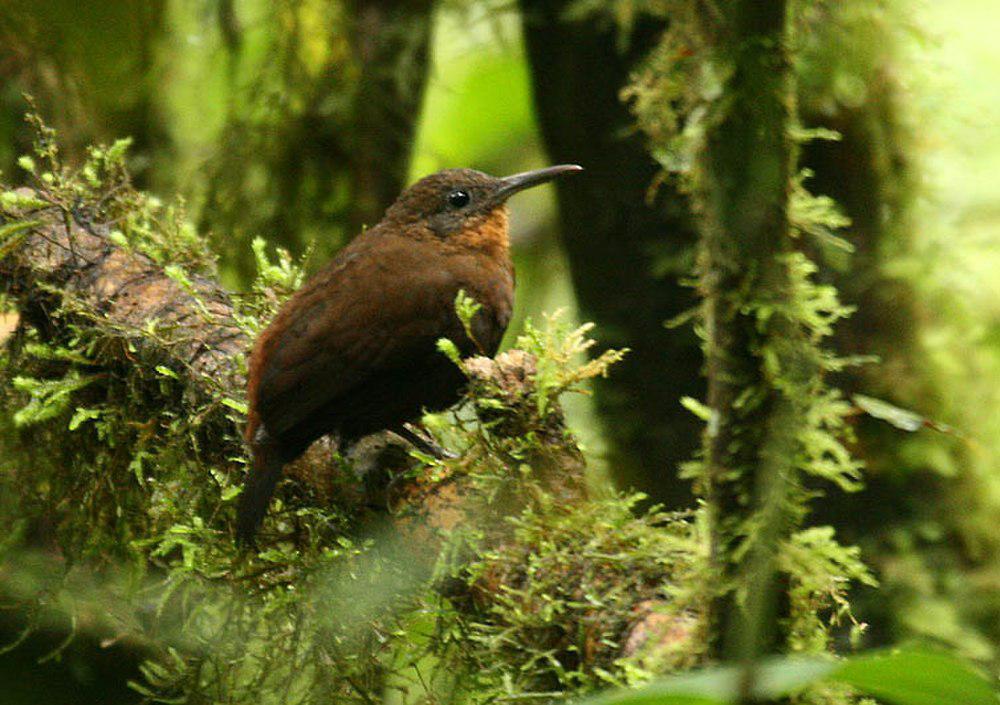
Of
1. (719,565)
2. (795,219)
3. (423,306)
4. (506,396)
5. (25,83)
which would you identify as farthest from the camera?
(25,83)

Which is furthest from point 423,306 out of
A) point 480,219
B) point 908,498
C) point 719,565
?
point 908,498

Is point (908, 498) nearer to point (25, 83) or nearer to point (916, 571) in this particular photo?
point (916, 571)

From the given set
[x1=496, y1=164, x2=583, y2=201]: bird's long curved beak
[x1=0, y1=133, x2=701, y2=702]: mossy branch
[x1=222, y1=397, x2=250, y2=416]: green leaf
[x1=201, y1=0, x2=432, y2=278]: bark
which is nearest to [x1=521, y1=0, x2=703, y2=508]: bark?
[x1=201, y1=0, x2=432, y2=278]: bark

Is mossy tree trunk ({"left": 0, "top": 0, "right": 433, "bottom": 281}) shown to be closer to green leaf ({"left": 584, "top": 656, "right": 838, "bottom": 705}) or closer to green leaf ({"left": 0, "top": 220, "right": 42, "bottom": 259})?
green leaf ({"left": 0, "top": 220, "right": 42, "bottom": 259})

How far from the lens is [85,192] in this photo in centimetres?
279

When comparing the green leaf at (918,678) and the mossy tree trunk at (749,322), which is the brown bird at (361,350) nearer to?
the mossy tree trunk at (749,322)

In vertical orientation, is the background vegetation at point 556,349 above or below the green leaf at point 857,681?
below

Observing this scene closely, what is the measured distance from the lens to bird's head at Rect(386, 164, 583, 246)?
2869 millimetres

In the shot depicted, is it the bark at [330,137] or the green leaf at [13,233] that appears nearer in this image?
the green leaf at [13,233]

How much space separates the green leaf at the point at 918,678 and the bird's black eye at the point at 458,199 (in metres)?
2.16

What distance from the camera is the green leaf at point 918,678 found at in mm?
847

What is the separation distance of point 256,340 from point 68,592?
2.76 feet

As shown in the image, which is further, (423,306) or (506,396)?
(423,306)

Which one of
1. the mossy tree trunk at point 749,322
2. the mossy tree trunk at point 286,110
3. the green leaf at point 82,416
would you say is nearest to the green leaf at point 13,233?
the green leaf at point 82,416
